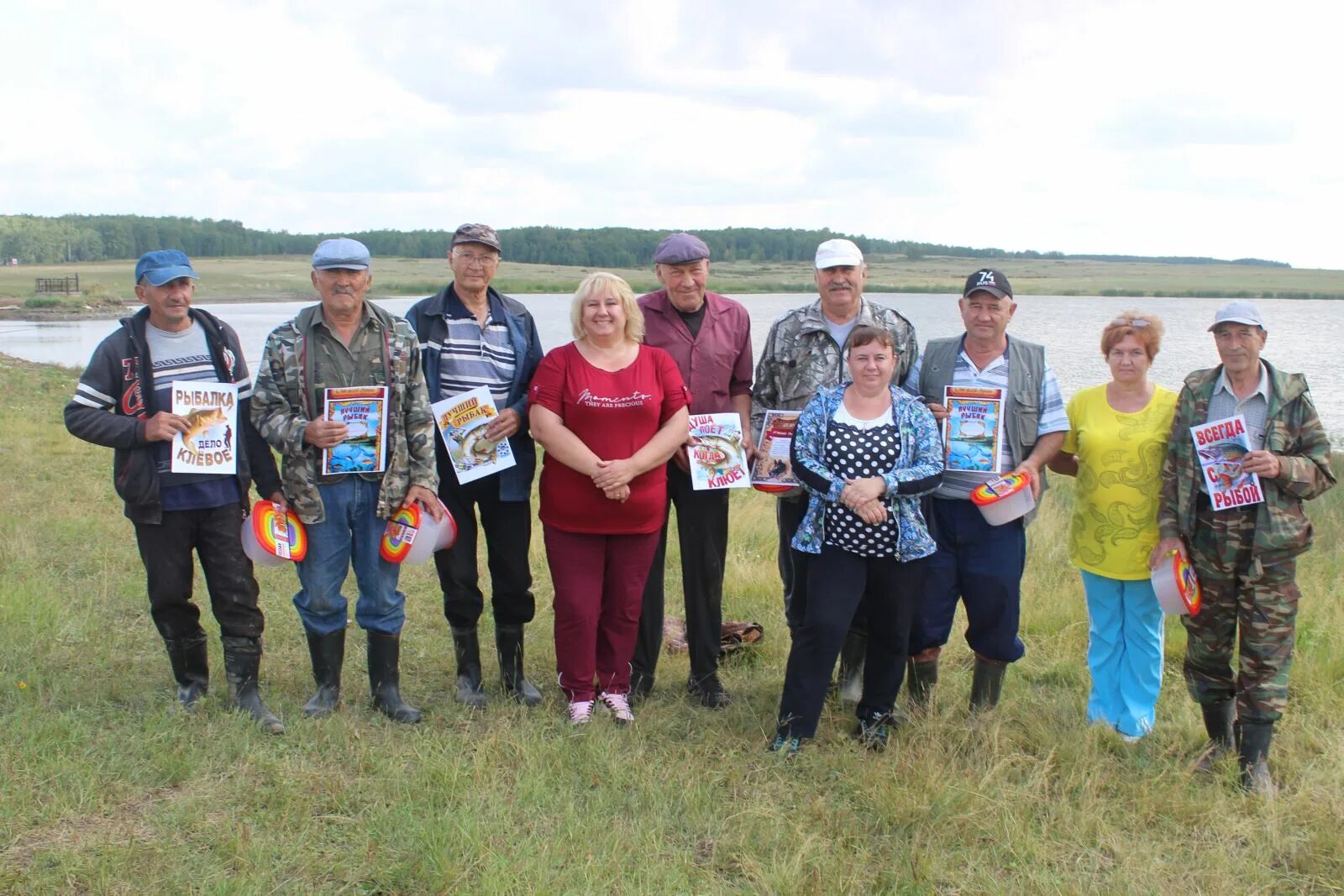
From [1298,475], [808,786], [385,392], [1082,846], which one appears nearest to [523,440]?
[385,392]

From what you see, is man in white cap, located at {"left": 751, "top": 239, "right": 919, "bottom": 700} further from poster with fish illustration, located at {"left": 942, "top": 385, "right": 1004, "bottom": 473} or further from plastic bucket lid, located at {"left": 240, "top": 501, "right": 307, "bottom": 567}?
plastic bucket lid, located at {"left": 240, "top": 501, "right": 307, "bottom": 567}

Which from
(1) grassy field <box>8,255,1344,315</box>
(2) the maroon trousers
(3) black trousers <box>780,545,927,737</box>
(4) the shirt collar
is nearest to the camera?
(4) the shirt collar

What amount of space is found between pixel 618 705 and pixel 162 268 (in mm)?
2824

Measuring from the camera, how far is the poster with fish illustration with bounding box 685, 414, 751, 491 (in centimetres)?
507

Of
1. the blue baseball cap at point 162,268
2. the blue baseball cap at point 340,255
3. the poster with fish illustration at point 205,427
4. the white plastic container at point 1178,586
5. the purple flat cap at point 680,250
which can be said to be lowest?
the white plastic container at point 1178,586

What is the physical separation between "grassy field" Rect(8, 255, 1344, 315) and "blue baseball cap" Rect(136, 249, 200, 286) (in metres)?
44.3

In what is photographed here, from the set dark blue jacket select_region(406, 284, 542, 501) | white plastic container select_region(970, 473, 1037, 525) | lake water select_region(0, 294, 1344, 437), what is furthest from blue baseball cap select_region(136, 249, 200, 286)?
lake water select_region(0, 294, 1344, 437)

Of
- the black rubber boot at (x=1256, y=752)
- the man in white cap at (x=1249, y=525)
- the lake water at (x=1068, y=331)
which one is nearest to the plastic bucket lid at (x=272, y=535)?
the man in white cap at (x=1249, y=525)

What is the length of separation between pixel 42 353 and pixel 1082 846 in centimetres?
3791

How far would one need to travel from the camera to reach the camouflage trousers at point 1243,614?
421 cm

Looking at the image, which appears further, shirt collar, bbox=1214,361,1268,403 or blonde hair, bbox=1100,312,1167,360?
blonde hair, bbox=1100,312,1167,360

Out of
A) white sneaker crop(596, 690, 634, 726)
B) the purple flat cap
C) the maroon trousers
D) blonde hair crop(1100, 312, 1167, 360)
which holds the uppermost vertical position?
the purple flat cap

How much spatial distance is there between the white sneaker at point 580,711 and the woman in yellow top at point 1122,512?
94.5 inches

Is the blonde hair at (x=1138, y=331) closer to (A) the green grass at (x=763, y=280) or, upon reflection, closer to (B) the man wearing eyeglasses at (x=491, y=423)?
(B) the man wearing eyeglasses at (x=491, y=423)
